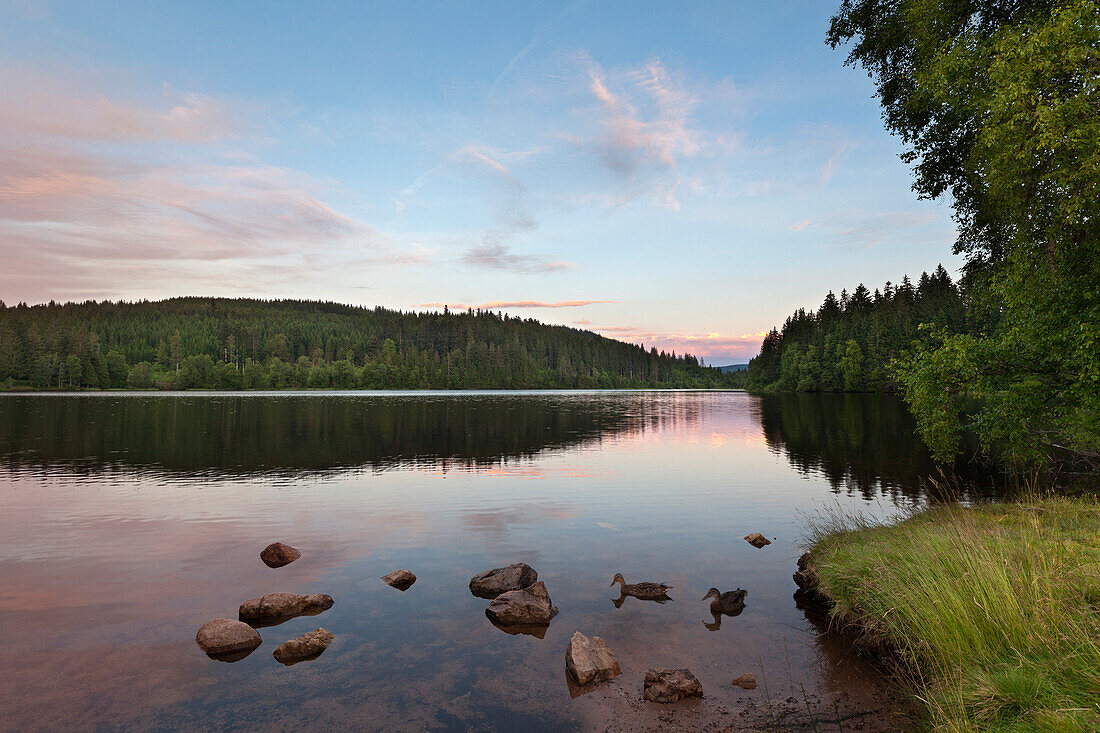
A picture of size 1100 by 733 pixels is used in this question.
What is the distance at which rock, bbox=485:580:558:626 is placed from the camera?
552 inches

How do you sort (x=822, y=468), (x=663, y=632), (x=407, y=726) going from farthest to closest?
(x=822, y=468)
(x=663, y=632)
(x=407, y=726)

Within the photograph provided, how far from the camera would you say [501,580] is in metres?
16.2

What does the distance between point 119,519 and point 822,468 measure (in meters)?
41.4

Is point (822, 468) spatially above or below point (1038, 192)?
below

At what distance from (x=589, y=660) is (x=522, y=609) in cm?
326

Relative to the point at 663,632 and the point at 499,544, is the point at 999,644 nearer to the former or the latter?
the point at 663,632

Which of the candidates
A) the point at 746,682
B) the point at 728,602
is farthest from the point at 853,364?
the point at 746,682

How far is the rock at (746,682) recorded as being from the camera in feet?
35.4

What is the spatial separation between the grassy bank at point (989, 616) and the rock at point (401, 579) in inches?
462

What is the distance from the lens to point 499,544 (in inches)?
834

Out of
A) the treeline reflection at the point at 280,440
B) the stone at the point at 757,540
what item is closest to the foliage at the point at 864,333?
the treeline reflection at the point at 280,440

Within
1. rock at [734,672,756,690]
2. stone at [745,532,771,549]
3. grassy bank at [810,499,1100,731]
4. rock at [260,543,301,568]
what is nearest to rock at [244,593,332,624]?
rock at [260,543,301,568]

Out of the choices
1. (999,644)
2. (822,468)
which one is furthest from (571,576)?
(822,468)

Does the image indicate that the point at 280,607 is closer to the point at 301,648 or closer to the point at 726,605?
the point at 301,648
